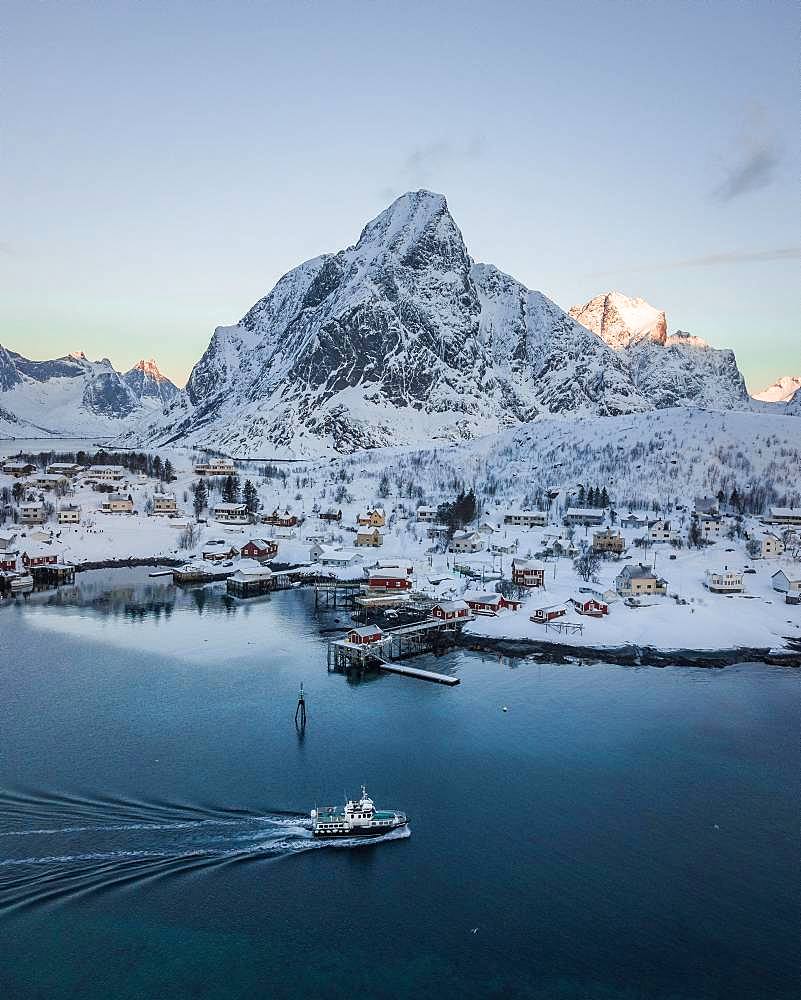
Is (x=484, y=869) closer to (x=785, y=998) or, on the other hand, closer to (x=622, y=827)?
(x=622, y=827)

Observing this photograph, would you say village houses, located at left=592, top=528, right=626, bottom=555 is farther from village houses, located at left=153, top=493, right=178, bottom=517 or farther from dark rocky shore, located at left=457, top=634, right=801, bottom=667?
village houses, located at left=153, top=493, right=178, bottom=517

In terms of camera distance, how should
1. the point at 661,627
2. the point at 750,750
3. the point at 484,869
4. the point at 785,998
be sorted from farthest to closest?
1. the point at 661,627
2. the point at 750,750
3. the point at 484,869
4. the point at 785,998

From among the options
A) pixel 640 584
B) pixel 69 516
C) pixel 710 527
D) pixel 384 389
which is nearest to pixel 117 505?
pixel 69 516

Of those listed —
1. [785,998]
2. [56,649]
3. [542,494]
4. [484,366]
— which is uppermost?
[484,366]

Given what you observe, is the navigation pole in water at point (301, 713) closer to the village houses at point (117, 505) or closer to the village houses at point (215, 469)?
the village houses at point (117, 505)

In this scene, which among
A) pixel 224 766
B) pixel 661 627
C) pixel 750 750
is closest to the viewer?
pixel 224 766

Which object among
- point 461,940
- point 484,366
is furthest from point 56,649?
point 484,366
